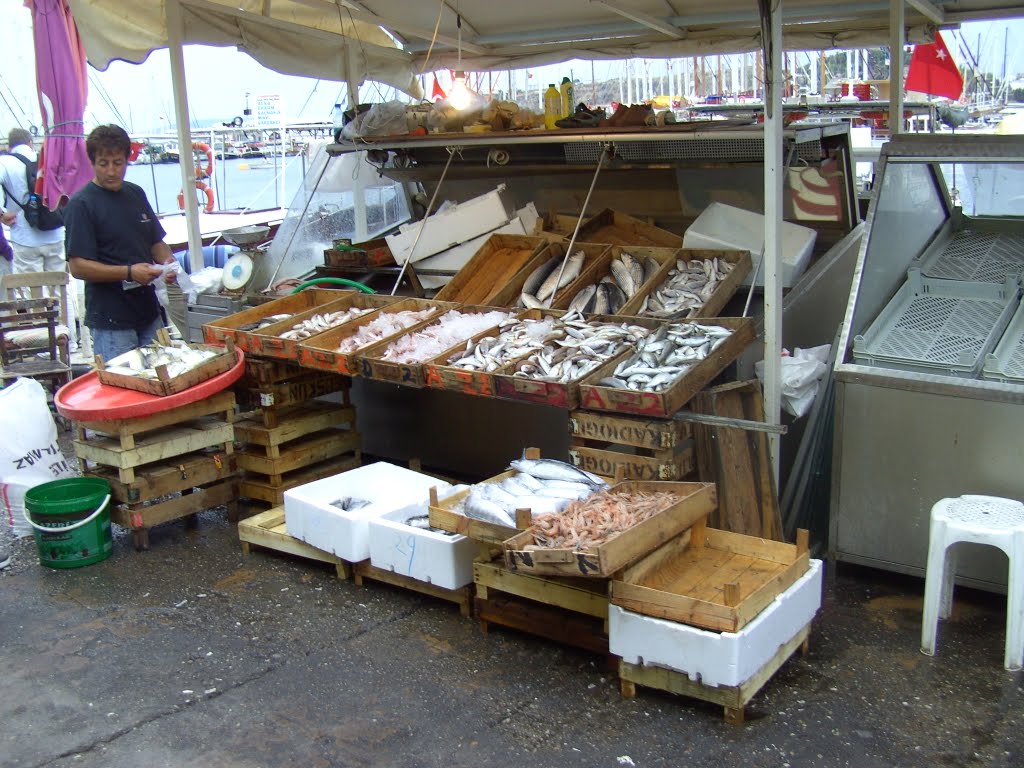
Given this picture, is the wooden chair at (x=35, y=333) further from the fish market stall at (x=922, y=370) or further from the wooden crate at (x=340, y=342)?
the fish market stall at (x=922, y=370)

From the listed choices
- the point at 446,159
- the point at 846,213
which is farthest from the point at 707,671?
the point at 446,159

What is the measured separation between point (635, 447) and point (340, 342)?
230 cm

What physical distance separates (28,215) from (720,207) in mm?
8459

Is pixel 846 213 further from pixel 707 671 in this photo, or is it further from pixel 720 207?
pixel 707 671

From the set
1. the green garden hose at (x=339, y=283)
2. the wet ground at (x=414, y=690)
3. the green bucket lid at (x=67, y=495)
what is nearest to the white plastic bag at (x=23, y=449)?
the green bucket lid at (x=67, y=495)

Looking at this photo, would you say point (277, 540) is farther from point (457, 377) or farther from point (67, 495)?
point (457, 377)

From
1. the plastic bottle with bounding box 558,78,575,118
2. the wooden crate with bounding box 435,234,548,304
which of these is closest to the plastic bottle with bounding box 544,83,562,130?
the plastic bottle with bounding box 558,78,575,118

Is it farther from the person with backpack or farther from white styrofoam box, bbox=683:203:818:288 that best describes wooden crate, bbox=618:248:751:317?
the person with backpack

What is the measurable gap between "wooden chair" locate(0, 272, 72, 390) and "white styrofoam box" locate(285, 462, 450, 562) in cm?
422

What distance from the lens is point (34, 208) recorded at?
36.4 ft

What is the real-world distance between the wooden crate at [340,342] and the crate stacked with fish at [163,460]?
2.17 feet

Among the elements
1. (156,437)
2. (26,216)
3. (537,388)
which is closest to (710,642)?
(537,388)

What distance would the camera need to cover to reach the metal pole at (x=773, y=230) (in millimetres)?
4789

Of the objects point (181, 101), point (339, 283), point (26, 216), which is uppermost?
point (181, 101)
